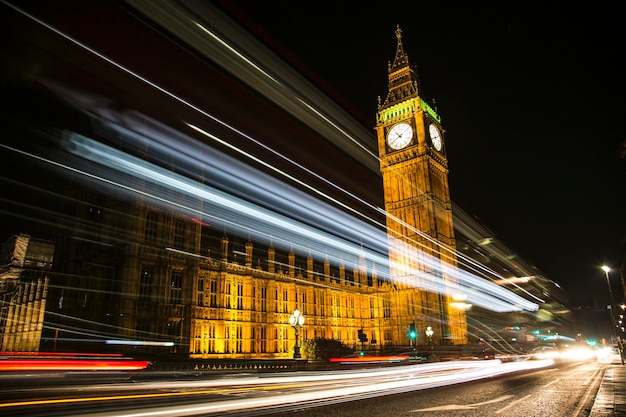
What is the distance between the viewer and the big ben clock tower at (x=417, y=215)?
53656mm

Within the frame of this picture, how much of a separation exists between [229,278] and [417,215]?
28.3 metres

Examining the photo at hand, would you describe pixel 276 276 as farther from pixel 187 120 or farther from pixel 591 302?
pixel 591 302

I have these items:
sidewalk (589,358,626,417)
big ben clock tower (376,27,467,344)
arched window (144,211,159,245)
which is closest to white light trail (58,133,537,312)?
big ben clock tower (376,27,467,344)

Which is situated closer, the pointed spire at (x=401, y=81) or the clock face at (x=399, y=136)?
the clock face at (x=399, y=136)

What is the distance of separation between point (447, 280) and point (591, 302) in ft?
344

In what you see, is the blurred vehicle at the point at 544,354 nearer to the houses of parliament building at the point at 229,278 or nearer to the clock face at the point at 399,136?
the houses of parliament building at the point at 229,278

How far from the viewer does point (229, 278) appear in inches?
1715

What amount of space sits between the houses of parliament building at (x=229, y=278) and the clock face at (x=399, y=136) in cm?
18

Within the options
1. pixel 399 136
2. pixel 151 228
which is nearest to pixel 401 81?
pixel 399 136

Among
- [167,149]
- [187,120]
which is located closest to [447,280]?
[167,149]

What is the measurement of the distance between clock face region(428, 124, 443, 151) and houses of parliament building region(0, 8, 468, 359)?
0.71 feet

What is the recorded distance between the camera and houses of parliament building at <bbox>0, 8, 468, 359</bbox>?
35219 millimetres

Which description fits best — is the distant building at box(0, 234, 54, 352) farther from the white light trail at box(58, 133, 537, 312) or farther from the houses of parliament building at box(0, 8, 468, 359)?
the white light trail at box(58, 133, 537, 312)

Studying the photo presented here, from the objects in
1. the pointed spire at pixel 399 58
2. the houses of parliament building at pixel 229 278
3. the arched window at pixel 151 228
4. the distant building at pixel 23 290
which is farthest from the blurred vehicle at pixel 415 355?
the pointed spire at pixel 399 58
